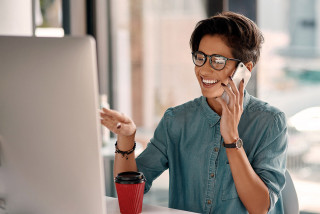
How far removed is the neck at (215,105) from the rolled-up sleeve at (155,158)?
0.17m

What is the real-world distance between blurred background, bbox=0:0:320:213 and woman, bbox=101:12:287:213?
76 cm

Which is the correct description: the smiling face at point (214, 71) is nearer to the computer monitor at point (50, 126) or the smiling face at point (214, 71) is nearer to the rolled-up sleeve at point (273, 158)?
the rolled-up sleeve at point (273, 158)

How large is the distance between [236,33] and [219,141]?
0.35 m

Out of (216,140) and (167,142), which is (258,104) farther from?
(167,142)

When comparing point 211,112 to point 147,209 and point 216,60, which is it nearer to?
point 216,60

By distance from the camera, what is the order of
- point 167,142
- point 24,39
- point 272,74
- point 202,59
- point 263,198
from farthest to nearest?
point 272,74
point 167,142
point 202,59
point 263,198
point 24,39

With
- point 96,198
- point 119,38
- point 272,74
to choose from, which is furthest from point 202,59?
point 119,38

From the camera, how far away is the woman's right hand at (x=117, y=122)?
1.41m

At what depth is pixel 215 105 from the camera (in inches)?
65.6

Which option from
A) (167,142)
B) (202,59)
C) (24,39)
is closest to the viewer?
(24,39)

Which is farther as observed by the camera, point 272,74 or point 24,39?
point 272,74

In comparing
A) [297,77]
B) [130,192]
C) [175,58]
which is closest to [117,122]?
[130,192]

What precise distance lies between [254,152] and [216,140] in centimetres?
13

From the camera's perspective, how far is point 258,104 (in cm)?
162
